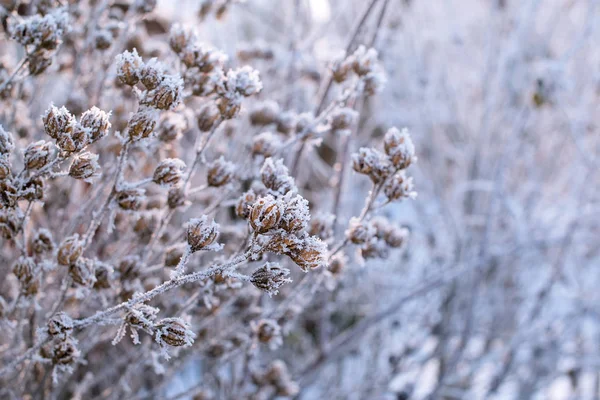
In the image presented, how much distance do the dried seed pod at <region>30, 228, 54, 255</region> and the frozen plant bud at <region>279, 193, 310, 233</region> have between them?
520 mm

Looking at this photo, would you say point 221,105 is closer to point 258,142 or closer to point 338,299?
point 258,142

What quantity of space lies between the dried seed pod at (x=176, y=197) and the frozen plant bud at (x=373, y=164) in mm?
330

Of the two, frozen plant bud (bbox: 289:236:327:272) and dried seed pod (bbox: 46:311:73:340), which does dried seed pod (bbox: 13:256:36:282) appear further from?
frozen plant bud (bbox: 289:236:327:272)

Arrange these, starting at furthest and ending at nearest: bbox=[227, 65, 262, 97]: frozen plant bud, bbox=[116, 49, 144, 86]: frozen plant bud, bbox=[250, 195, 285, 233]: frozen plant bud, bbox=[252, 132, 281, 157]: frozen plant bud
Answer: bbox=[252, 132, 281, 157]: frozen plant bud → bbox=[227, 65, 262, 97]: frozen plant bud → bbox=[116, 49, 144, 86]: frozen plant bud → bbox=[250, 195, 285, 233]: frozen plant bud

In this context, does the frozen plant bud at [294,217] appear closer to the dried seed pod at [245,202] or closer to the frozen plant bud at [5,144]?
the dried seed pod at [245,202]

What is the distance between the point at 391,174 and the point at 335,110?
0.67 feet

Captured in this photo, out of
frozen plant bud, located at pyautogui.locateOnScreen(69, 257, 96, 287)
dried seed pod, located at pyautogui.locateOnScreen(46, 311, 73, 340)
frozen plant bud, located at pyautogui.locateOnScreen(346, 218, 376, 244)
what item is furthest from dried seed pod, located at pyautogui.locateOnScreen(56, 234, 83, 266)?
frozen plant bud, located at pyautogui.locateOnScreen(346, 218, 376, 244)

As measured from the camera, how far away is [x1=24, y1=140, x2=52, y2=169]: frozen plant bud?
80cm

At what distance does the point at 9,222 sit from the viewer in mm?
852

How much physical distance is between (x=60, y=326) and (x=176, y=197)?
31cm

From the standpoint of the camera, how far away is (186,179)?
1006mm

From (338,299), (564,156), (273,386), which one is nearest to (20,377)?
(273,386)

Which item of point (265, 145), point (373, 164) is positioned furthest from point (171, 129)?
point (373, 164)

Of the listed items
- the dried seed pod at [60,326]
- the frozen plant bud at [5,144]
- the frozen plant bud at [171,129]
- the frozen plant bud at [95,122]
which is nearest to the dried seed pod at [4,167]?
the frozen plant bud at [5,144]
